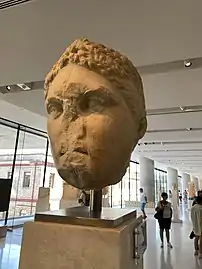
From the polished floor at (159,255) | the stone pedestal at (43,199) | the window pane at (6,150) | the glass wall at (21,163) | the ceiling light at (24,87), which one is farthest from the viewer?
the glass wall at (21,163)

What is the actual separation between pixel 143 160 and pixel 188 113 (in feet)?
30.1

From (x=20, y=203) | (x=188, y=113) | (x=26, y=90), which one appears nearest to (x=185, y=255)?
(x=188, y=113)

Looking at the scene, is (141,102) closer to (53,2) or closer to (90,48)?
(90,48)

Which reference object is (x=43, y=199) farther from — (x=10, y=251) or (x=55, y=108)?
(x=55, y=108)

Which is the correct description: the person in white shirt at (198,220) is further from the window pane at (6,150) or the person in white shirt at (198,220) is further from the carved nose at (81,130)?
the window pane at (6,150)

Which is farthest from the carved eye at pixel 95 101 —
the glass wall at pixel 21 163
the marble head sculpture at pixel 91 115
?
the glass wall at pixel 21 163

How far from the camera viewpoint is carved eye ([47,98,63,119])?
3.76 feet

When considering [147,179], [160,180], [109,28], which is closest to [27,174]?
[147,179]

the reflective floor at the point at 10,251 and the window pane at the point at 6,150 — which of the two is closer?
the reflective floor at the point at 10,251

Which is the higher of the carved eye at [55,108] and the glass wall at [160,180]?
the glass wall at [160,180]

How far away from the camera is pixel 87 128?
1062 millimetres

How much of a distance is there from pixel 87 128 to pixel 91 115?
2.4 inches

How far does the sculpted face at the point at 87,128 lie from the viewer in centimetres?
105

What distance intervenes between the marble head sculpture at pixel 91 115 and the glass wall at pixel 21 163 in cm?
748
